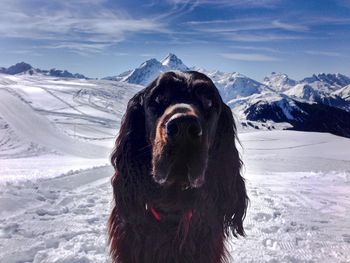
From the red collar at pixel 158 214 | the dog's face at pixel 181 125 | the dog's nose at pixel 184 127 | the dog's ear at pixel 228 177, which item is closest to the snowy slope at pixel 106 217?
the dog's ear at pixel 228 177

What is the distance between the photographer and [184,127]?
303 cm

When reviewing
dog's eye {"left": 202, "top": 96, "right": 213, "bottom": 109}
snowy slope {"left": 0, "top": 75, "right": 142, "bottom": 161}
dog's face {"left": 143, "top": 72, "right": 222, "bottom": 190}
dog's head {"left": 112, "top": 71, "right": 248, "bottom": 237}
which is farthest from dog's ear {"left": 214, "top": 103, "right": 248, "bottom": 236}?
snowy slope {"left": 0, "top": 75, "right": 142, "bottom": 161}

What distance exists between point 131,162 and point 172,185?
1.70 feet

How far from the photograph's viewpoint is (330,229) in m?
6.94

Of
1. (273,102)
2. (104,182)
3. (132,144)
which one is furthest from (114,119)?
(273,102)

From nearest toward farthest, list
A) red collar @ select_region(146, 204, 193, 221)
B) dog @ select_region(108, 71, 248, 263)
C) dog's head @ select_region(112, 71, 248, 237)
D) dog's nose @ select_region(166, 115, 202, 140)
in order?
dog's nose @ select_region(166, 115, 202, 140), dog's head @ select_region(112, 71, 248, 237), dog @ select_region(108, 71, 248, 263), red collar @ select_region(146, 204, 193, 221)

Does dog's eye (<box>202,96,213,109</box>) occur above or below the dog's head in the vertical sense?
above

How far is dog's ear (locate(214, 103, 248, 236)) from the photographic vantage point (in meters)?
3.96

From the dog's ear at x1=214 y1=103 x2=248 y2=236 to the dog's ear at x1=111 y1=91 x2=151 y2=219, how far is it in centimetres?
72

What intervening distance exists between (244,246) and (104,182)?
19.1 feet

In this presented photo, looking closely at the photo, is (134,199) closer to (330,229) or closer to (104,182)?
(330,229)

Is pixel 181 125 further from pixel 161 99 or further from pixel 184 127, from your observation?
pixel 161 99

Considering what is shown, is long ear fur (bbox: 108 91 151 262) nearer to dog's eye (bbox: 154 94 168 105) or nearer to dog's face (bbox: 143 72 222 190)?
dog's face (bbox: 143 72 222 190)

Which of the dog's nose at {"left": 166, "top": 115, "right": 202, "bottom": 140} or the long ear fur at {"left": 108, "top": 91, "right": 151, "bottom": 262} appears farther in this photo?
the long ear fur at {"left": 108, "top": 91, "right": 151, "bottom": 262}
